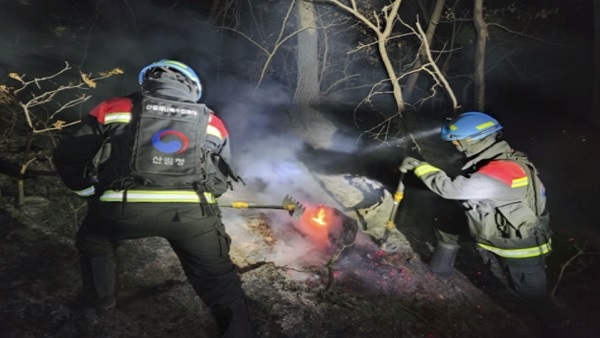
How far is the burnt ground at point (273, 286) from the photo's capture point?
316 cm

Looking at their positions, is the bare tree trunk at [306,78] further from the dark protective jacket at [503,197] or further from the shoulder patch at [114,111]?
the shoulder patch at [114,111]

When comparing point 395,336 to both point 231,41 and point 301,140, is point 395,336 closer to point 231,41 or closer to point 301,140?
point 301,140

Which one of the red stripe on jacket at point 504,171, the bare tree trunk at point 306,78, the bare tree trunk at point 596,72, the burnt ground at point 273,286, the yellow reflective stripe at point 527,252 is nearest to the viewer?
the burnt ground at point 273,286

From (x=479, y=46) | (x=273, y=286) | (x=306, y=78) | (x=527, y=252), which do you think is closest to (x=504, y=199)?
(x=527, y=252)

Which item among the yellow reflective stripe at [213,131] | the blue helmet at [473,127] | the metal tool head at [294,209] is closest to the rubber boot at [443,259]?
the blue helmet at [473,127]

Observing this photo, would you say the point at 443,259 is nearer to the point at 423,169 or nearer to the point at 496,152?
the point at 423,169

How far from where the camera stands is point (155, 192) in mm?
2676

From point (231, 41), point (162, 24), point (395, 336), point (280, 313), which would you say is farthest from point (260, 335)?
point (162, 24)

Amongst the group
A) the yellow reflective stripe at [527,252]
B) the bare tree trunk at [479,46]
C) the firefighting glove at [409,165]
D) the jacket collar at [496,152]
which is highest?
the bare tree trunk at [479,46]

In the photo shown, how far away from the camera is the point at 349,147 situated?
9430 mm

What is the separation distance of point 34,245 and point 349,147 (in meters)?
7.23

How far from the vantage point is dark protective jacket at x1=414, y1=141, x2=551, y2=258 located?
3.61 metres

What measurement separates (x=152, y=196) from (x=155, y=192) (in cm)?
4

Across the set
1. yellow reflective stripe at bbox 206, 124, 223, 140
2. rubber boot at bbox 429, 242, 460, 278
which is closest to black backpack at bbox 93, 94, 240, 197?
yellow reflective stripe at bbox 206, 124, 223, 140
